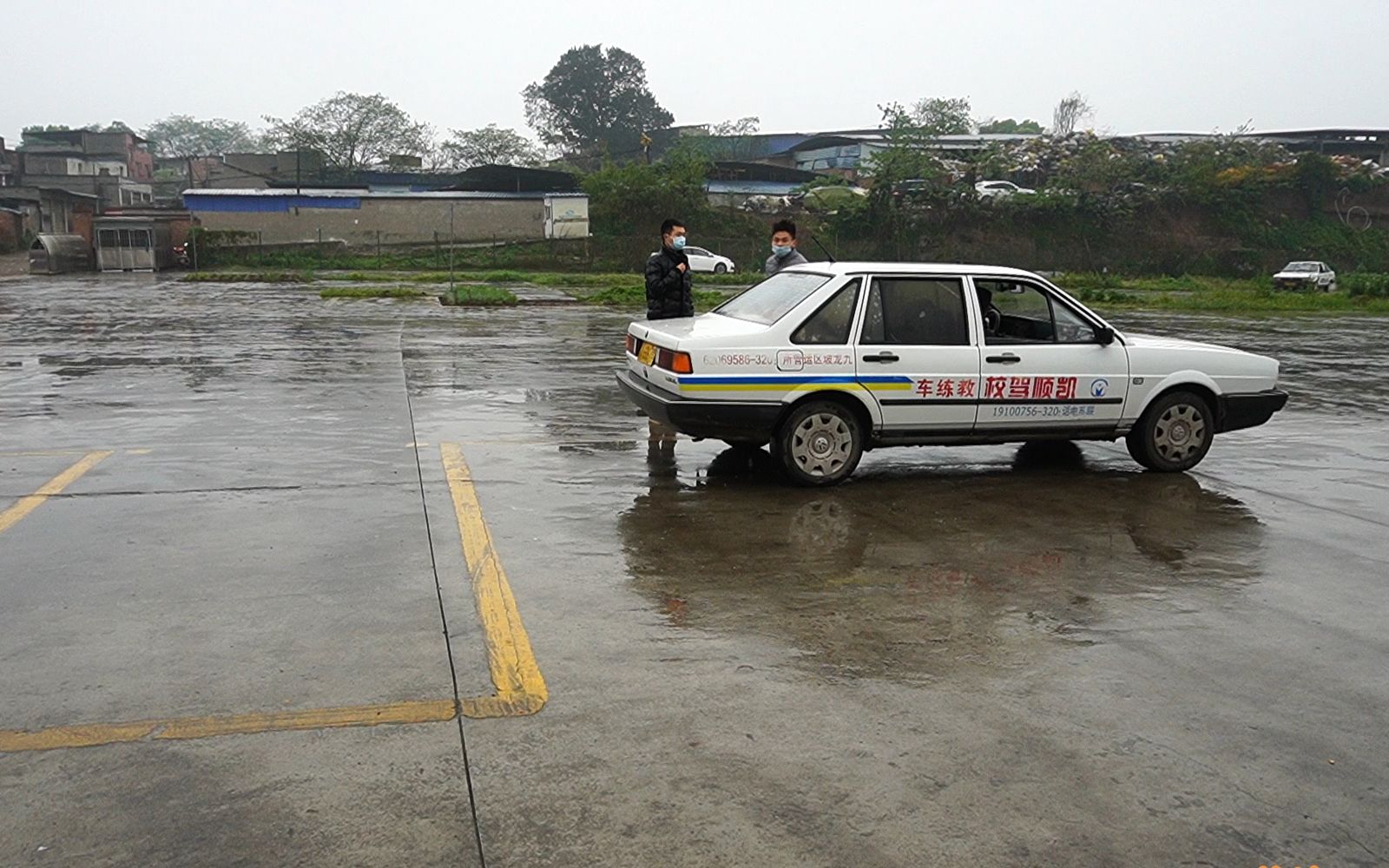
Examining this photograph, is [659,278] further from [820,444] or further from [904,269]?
[820,444]

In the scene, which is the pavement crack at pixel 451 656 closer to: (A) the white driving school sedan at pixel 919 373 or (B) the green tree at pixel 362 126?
(A) the white driving school sedan at pixel 919 373

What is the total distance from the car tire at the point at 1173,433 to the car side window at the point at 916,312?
5.60 feet

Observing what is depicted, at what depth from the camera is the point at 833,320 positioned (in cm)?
796

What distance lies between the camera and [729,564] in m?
6.17

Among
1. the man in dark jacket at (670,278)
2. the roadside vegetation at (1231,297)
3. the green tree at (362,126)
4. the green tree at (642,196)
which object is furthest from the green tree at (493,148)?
the man in dark jacket at (670,278)

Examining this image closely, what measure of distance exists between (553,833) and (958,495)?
5.15 metres

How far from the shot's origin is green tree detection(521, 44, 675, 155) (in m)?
104

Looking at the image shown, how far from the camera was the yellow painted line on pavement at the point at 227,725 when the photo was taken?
12.7ft

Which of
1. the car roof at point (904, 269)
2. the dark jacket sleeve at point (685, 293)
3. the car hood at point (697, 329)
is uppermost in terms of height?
the car roof at point (904, 269)

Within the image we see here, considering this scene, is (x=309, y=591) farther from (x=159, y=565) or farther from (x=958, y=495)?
(x=958, y=495)

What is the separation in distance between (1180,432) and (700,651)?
5.47m

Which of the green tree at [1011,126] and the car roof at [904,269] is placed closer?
the car roof at [904,269]

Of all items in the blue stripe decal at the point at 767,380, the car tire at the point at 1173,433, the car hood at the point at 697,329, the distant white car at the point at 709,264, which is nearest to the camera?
the blue stripe decal at the point at 767,380

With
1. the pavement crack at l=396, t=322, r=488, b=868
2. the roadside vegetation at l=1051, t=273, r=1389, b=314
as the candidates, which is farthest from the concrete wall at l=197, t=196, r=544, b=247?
the pavement crack at l=396, t=322, r=488, b=868
